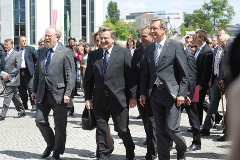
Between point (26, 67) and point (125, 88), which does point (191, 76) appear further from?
point (26, 67)

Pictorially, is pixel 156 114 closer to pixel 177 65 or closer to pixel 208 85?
pixel 177 65

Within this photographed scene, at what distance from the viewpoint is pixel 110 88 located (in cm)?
675

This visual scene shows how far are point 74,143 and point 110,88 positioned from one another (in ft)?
7.96

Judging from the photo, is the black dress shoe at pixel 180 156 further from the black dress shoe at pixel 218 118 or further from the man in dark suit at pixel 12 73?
the man in dark suit at pixel 12 73

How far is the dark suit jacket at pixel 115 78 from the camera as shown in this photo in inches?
267

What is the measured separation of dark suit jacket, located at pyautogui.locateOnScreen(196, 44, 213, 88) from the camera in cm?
888

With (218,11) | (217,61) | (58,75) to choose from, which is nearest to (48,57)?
(58,75)

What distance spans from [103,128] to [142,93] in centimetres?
71

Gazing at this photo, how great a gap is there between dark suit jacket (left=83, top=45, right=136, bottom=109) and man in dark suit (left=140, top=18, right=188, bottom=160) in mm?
518

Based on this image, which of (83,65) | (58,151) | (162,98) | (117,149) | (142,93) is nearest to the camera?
(162,98)

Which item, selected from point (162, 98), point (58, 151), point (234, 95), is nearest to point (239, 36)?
point (234, 95)

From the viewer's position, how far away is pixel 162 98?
20.5 feet

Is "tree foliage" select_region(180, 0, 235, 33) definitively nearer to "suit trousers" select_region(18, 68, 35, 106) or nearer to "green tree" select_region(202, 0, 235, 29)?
"green tree" select_region(202, 0, 235, 29)

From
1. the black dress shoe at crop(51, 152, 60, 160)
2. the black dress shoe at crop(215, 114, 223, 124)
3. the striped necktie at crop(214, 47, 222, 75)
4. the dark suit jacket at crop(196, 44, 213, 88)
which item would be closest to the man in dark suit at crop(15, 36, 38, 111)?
the black dress shoe at crop(215, 114, 223, 124)
